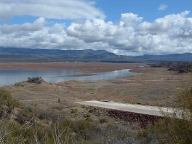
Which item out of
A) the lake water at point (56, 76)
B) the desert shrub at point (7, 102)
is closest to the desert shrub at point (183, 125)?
the desert shrub at point (7, 102)

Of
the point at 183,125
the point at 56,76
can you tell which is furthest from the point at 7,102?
the point at 56,76

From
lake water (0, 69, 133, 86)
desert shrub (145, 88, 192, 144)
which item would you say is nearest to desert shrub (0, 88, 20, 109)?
desert shrub (145, 88, 192, 144)

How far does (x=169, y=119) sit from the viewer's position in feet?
33.8

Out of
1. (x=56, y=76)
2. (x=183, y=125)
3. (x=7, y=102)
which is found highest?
(x=183, y=125)

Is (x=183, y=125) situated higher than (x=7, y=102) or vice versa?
(x=183, y=125)

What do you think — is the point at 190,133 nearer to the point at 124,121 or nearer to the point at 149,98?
the point at 124,121

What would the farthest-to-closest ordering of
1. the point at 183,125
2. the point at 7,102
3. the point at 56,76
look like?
the point at 56,76 → the point at 7,102 → the point at 183,125

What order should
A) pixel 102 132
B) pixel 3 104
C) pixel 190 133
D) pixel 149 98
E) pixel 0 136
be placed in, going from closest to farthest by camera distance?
pixel 0 136 < pixel 190 133 < pixel 102 132 < pixel 3 104 < pixel 149 98

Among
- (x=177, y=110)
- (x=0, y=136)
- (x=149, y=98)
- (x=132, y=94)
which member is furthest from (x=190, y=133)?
(x=132, y=94)

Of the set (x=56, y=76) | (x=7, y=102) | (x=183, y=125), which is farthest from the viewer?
(x=56, y=76)

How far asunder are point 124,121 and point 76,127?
6.34 metres

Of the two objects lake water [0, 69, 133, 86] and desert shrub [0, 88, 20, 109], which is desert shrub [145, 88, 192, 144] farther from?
lake water [0, 69, 133, 86]

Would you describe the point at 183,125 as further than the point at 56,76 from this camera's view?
No

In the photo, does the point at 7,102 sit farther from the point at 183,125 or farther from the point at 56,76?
the point at 56,76
